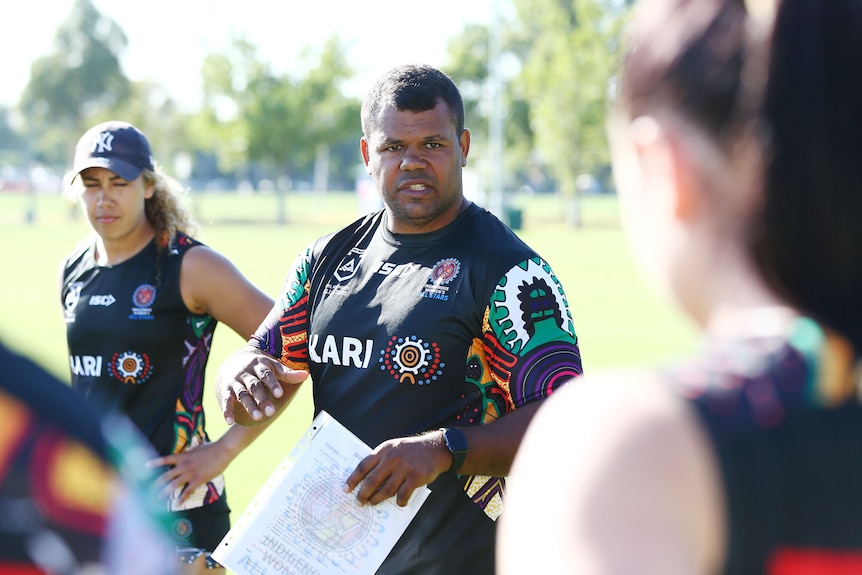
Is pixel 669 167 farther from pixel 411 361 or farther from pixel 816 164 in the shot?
pixel 411 361

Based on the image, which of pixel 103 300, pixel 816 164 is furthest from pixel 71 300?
pixel 816 164

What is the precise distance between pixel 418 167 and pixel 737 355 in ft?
8.34

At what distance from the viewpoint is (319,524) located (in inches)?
122

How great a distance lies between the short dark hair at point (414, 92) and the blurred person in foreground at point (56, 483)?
2726mm

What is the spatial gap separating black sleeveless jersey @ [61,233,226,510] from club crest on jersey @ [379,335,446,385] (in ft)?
4.88


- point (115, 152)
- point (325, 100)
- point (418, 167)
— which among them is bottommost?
point (325, 100)

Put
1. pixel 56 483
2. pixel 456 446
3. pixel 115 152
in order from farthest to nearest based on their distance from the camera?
pixel 115 152
pixel 456 446
pixel 56 483

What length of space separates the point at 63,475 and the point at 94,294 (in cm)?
379

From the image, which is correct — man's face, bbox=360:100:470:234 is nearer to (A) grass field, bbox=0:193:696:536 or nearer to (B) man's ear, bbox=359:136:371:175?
(B) man's ear, bbox=359:136:371:175

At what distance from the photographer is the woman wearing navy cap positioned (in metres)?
4.40

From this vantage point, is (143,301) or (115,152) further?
(115,152)

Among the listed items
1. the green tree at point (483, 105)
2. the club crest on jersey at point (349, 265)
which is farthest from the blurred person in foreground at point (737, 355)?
the green tree at point (483, 105)

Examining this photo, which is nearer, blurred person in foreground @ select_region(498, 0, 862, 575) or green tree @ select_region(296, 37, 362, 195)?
blurred person in foreground @ select_region(498, 0, 862, 575)

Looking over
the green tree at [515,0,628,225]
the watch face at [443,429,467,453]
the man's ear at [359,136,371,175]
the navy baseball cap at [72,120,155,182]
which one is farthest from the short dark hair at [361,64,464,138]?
the green tree at [515,0,628,225]
